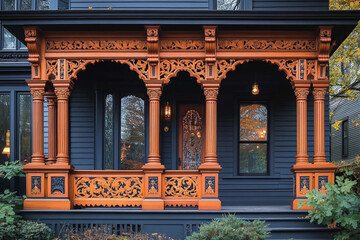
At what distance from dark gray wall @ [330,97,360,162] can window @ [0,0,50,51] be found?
14.6 m

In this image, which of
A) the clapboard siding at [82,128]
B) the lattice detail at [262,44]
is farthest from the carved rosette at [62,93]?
the lattice detail at [262,44]

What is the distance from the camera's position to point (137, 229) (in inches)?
322

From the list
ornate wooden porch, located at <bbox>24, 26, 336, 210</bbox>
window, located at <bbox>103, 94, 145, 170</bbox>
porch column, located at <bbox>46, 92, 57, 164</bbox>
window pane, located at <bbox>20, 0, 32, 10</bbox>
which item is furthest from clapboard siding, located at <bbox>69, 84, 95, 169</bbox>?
window pane, located at <bbox>20, 0, 32, 10</bbox>

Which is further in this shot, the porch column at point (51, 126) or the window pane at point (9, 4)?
the window pane at point (9, 4)

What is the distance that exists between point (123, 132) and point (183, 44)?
3.43 meters

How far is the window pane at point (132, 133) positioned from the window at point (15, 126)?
2.75m

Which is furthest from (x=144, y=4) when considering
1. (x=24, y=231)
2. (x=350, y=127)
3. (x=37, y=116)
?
(x=350, y=127)

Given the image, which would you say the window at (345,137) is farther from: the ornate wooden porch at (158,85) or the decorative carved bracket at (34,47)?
the decorative carved bracket at (34,47)

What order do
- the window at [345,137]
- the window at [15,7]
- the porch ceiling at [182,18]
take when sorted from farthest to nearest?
1. the window at [345,137]
2. the window at [15,7]
3. the porch ceiling at [182,18]

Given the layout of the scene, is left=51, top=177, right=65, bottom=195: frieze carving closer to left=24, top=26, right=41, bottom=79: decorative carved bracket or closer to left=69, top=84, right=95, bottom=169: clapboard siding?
left=69, top=84, right=95, bottom=169: clapboard siding

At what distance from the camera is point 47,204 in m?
8.15

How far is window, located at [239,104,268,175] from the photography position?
35.1 ft

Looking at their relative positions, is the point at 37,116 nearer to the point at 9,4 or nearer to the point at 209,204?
the point at 209,204

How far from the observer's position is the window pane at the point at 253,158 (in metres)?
10.7
